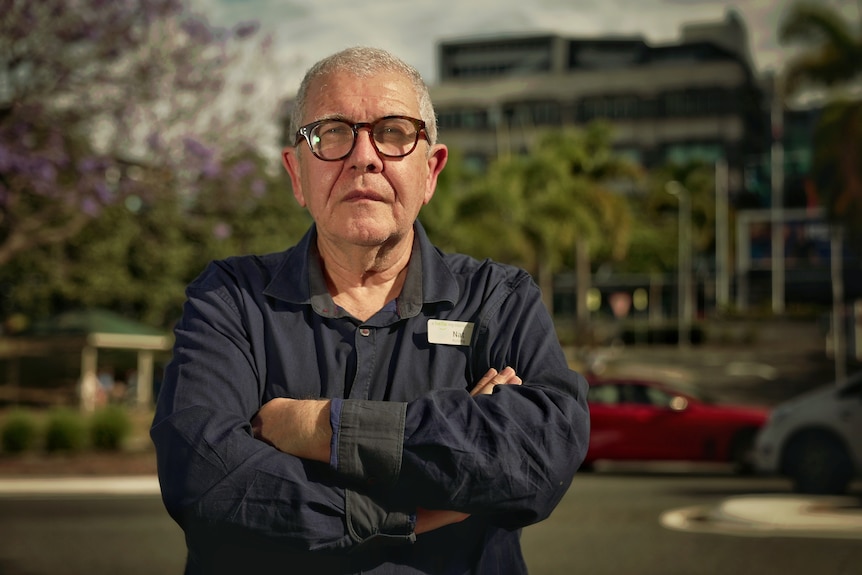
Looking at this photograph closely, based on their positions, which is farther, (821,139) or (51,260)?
(821,139)

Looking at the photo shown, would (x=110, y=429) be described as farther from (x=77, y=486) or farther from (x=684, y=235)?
(x=684, y=235)

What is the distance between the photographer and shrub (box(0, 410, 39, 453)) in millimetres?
20844

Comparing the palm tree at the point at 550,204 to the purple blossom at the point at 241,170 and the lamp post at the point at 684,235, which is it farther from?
the purple blossom at the point at 241,170

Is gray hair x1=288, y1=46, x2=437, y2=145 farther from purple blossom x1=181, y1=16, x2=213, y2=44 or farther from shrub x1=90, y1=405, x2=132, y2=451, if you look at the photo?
shrub x1=90, y1=405, x2=132, y2=451

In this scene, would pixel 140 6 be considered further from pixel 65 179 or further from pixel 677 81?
pixel 677 81

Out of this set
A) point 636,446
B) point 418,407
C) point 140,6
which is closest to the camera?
point 418,407

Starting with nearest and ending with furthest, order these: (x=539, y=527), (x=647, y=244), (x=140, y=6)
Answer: (x=539, y=527) < (x=140, y=6) < (x=647, y=244)

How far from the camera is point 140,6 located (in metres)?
16.9

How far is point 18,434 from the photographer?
20.8 m

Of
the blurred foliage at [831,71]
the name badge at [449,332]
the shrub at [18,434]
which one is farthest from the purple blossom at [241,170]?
the blurred foliage at [831,71]

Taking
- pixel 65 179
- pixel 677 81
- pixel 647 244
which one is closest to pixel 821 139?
pixel 65 179

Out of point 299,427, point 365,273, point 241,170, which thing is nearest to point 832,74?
point 241,170

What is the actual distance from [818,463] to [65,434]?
12967 mm

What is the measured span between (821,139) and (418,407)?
1662 inches
